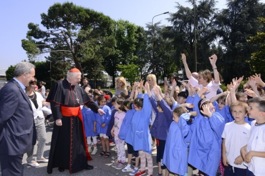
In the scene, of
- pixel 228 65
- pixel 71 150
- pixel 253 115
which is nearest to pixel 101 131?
pixel 71 150

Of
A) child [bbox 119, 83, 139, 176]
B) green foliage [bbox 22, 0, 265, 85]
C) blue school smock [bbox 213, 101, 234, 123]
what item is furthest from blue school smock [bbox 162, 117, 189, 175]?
green foliage [bbox 22, 0, 265, 85]

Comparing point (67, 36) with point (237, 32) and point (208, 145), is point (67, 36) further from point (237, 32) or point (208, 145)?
point (208, 145)

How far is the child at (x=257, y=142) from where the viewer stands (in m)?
3.21

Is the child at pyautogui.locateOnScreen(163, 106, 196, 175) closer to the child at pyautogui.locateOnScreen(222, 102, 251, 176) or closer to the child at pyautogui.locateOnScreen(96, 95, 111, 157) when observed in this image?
the child at pyautogui.locateOnScreen(222, 102, 251, 176)

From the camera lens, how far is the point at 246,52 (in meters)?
35.3

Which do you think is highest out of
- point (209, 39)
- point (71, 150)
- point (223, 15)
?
point (223, 15)

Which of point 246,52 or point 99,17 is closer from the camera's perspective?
point 246,52

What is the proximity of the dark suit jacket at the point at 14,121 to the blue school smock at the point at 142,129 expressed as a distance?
2.17m

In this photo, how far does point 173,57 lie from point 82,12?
44.0ft

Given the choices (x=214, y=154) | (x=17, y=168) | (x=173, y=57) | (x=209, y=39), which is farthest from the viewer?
(x=173, y=57)

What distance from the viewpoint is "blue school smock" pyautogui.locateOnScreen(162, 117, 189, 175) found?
4430 mm

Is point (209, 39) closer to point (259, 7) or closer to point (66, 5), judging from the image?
point (259, 7)

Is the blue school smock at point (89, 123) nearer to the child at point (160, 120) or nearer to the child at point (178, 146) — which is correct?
the child at point (160, 120)

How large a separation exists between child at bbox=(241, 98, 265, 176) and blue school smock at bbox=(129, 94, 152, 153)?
2384 mm
